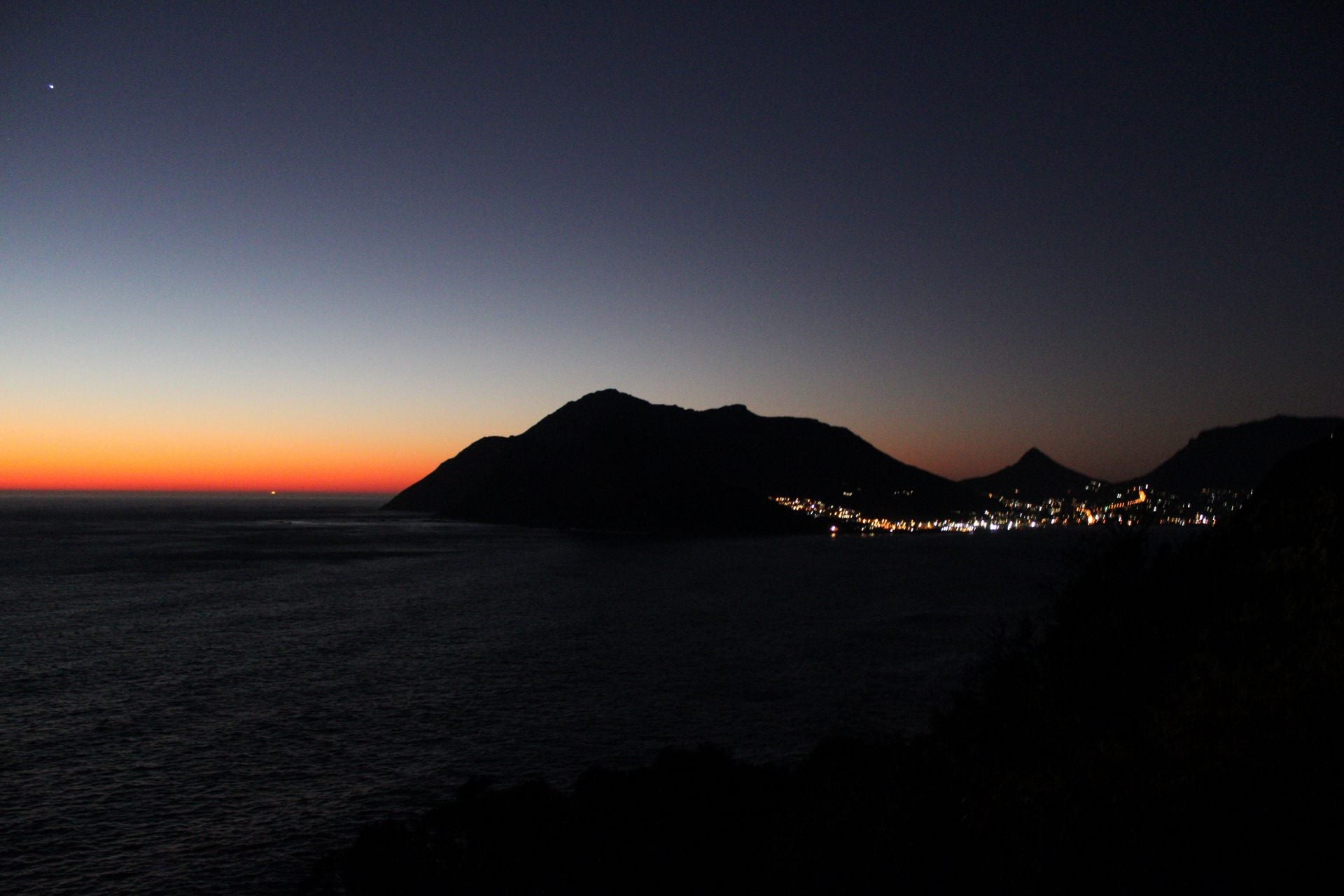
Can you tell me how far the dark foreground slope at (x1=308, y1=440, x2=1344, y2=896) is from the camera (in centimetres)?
1260

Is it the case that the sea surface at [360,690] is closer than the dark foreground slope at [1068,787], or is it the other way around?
the dark foreground slope at [1068,787]

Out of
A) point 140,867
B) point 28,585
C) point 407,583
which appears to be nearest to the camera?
point 140,867

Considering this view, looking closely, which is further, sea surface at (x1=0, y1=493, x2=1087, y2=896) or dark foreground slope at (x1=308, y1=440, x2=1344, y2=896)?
sea surface at (x1=0, y1=493, x2=1087, y2=896)

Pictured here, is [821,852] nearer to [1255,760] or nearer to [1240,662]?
[1255,760]

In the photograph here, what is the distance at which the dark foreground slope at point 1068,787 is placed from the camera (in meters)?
12.6

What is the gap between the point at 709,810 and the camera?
65.7 feet

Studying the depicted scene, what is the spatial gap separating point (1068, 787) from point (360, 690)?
106ft

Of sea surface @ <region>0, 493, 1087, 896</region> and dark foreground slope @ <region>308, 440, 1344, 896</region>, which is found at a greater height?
dark foreground slope @ <region>308, 440, 1344, 896</region>

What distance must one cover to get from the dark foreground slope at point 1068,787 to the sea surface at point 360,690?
13.0 ft

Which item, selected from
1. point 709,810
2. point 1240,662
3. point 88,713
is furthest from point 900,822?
point 88,713

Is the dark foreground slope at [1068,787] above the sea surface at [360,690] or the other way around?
above

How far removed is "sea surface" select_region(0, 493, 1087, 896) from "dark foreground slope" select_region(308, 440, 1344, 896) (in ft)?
13.0

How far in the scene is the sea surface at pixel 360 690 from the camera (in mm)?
23141

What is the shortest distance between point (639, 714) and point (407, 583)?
186ft
